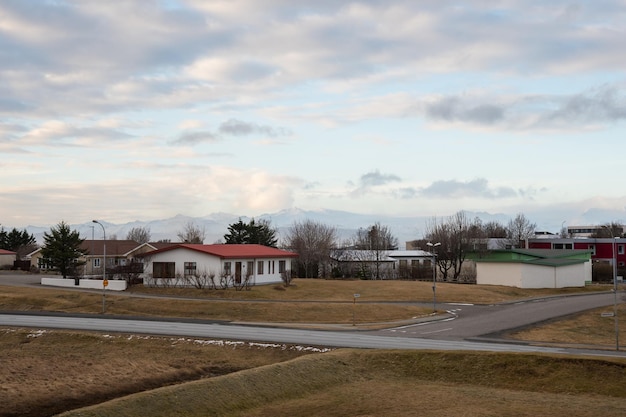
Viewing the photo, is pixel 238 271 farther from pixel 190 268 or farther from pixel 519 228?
pixel 519 228

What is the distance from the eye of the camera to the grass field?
77.3 feet

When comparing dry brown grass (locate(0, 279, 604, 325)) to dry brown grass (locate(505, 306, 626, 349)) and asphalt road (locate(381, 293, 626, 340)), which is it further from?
dry brown grass (locate(505, 306, 626, 349))

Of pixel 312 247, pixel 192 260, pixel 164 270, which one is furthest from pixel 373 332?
pixel 312 247

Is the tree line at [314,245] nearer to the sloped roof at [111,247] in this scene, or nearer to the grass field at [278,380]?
the sloped roof at [111,247]

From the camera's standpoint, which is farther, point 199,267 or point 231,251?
point 231,251

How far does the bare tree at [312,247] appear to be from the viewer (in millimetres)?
106875

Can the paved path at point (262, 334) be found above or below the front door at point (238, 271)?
below

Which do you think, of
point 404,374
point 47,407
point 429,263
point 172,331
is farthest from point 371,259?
point 47,407

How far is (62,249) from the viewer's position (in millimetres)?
80062

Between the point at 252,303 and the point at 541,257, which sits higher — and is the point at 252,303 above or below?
below

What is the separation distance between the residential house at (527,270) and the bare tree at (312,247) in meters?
27.0

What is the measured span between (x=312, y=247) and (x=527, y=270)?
40983 mm

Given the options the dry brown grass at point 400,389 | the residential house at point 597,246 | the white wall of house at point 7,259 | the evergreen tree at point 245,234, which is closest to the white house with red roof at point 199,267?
the evergreen tree at point 245,234

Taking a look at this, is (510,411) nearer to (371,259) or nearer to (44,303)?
(44,303)
